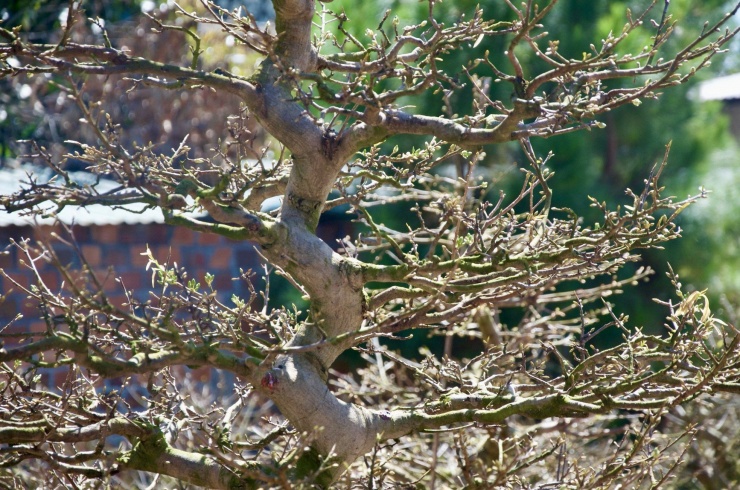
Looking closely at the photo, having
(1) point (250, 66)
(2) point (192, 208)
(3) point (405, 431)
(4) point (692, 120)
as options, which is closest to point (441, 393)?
(3) point (405, 431)

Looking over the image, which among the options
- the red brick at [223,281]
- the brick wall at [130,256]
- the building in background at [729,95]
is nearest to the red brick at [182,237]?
the brick wall at [130,256]

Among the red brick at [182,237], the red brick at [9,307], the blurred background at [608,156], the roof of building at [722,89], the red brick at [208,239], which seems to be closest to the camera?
the blurred background at [608,156]

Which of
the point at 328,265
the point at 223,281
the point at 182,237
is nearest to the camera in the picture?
the point at 328,265

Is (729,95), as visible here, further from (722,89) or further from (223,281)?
(223,281)

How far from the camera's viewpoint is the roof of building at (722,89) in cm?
895

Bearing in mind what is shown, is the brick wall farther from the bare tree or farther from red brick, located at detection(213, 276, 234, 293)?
the bare tree

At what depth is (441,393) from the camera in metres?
2.20

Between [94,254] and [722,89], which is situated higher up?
[722,89]

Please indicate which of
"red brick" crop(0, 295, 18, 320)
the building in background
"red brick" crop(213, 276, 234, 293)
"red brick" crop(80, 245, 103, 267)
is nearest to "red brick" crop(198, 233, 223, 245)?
"red brick" crop(213, 276, 234, 293)

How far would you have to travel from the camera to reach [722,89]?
31.1 ft

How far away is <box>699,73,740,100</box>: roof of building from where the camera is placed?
8953mm

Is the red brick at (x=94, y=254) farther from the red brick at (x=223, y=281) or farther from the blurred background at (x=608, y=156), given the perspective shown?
the red brick at (x=223, y=281)

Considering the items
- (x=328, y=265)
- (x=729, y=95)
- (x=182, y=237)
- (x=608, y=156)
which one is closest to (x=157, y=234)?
(x=182, y=237)

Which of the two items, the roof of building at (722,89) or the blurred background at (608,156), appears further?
the roof of building at (722,89)
